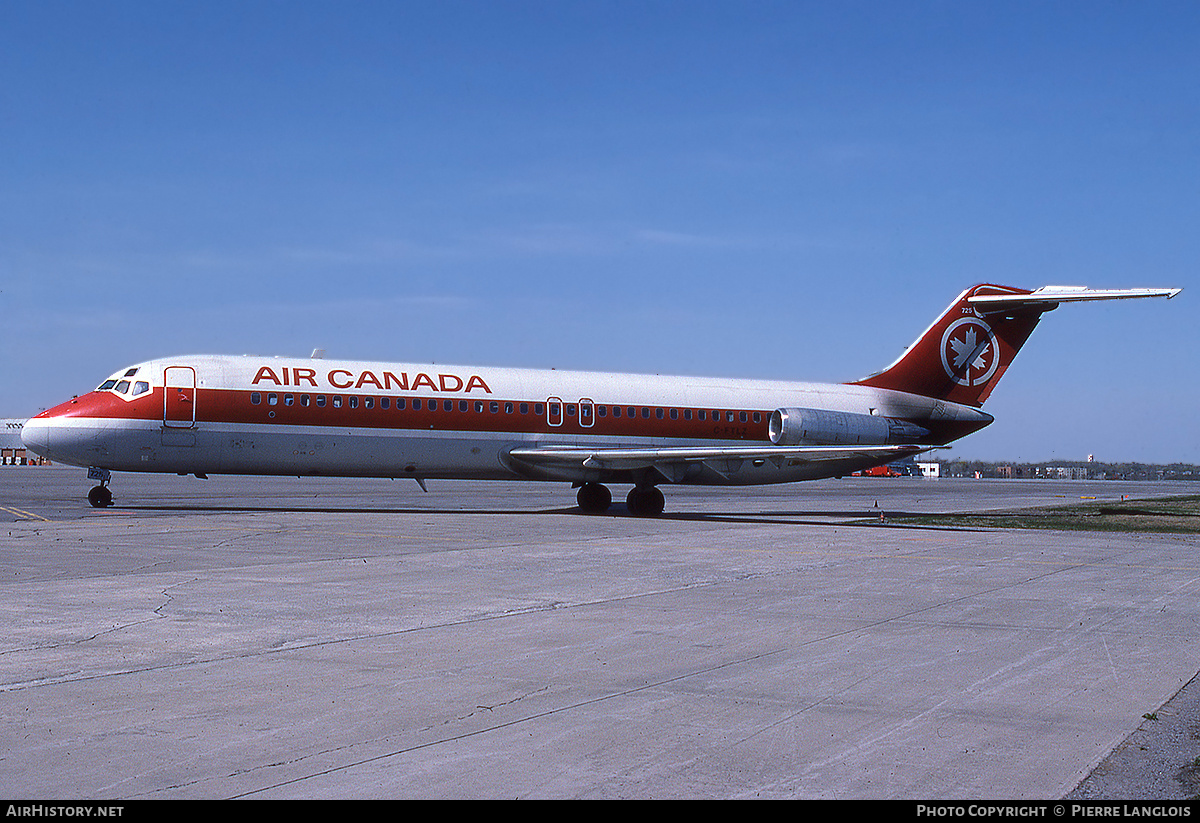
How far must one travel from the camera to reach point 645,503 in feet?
96.9

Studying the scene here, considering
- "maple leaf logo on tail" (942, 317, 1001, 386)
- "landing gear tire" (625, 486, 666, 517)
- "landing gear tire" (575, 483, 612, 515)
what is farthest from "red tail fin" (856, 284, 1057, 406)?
"landing gear tire" (575, 483, 612, 515)

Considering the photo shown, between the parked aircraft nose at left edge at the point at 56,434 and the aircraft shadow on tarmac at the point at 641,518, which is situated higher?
the parked aircraft nose at left edge at the point at 56,434

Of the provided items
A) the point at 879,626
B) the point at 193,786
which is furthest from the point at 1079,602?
the point at 193,786

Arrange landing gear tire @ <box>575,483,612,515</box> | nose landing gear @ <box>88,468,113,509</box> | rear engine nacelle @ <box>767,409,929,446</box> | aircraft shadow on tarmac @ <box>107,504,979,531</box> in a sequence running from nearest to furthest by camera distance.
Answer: nose landing gear @ <box>88,468,113,509</box>
aircraft shadow on tarmac @ <box>107,504,979,531</box>
landing gear tire @ <box>575,483,612,515</box>
rear engine nacelle @ <box>767,409,929,446</box>

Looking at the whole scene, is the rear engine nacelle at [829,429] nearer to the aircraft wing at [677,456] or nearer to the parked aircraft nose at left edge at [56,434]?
the aircraft wing at [677,456]

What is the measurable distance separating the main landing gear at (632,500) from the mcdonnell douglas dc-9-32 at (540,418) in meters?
0.05

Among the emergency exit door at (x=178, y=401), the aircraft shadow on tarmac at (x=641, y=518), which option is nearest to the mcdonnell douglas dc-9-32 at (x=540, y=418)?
the emergency exit door at (x=178, y=401)

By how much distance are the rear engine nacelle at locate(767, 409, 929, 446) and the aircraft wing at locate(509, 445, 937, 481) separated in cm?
124

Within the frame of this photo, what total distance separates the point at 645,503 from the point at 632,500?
0.39 meters

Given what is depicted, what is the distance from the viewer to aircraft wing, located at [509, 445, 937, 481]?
90.9ft

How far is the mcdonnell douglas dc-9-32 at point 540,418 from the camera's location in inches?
1016

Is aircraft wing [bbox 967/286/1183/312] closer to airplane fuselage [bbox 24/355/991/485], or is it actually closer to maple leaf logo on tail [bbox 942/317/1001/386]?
Result: maple leaf logo on tail [bbox 942/317/1001/386]

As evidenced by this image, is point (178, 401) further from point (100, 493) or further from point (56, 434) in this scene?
point (100, 493)
